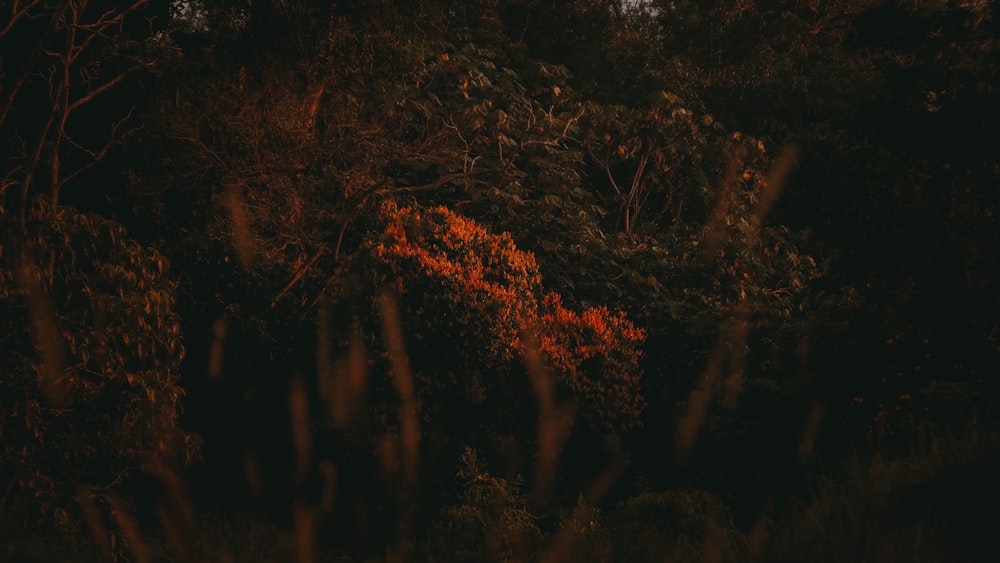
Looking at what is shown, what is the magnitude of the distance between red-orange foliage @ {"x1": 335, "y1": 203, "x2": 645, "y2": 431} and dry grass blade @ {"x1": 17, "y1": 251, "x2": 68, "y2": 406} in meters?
4.11

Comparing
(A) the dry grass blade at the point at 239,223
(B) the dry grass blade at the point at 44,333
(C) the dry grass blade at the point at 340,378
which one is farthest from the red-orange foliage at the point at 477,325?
(B) the dry grass blade at the point at 44,333

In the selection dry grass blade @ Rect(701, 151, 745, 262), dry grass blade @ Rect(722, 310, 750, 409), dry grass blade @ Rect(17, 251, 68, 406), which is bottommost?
dry grass blade @ Rect(17, 251, 68, 406)

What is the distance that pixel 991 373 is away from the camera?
8.57 meters

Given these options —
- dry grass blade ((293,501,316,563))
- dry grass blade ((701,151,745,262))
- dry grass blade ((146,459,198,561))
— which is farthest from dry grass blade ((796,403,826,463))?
dry grass blade ((146,459,198,561))

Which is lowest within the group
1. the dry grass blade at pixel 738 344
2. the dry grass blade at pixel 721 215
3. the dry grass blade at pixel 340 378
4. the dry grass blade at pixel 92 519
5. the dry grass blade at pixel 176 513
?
the dry grass blade at pixel 176 513

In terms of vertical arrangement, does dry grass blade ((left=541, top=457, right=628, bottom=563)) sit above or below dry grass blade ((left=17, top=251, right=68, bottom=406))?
below

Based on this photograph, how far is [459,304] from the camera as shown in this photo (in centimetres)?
1151

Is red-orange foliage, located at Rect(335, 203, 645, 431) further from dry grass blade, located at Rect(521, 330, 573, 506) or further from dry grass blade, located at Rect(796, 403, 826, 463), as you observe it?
dry grass blade, located at Rect(796, 403, 826, 463)

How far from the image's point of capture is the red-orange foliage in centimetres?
1152

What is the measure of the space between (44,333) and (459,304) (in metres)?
4.91

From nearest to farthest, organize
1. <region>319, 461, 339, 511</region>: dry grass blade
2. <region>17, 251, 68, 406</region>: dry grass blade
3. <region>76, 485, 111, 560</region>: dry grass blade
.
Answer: <region>17, 251, 68, 406</region>: dry grass blade → <region>76, 485, 111, 560</region>: dry grass blade → <region>319, 461, 339, 511</region>: dry grass blade

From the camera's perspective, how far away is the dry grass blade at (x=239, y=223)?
12977mm

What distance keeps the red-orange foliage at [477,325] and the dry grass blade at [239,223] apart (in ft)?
6.84

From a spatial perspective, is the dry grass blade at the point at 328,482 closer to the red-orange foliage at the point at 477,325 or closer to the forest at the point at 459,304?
the forest at the point at 459,304
